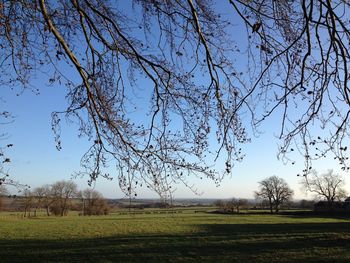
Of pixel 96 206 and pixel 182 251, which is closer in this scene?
pixel 182 251

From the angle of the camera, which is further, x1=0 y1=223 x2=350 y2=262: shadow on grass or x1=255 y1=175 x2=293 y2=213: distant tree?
x1=255 y1=175 x2=293 y2=213: distant tree

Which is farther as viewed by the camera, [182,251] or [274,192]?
[274,192]

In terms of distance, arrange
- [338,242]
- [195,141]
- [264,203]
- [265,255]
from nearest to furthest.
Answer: [195,141]
[265,255]
[338,242]
[264,203]

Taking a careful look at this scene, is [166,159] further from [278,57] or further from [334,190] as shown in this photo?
[334,190]

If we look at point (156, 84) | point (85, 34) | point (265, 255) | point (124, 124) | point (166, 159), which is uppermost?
point (85, 34)

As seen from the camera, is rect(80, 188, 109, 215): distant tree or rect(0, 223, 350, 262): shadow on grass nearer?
rect(0, 223, 350, 262): shadow on grass

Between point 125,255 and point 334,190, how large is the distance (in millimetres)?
75050

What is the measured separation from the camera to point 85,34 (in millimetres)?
6320

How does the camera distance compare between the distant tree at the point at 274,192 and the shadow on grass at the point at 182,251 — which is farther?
the distant tree at the point at 274,192

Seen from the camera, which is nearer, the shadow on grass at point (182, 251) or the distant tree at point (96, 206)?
the shadow on grass at point (182, 251)

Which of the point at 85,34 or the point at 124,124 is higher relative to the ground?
the point at 85,34

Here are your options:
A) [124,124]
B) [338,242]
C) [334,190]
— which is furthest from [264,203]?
[124,124]

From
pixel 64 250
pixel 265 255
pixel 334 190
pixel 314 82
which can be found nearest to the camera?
pixel 314 82

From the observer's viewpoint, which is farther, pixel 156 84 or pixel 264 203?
pixel 264 203
